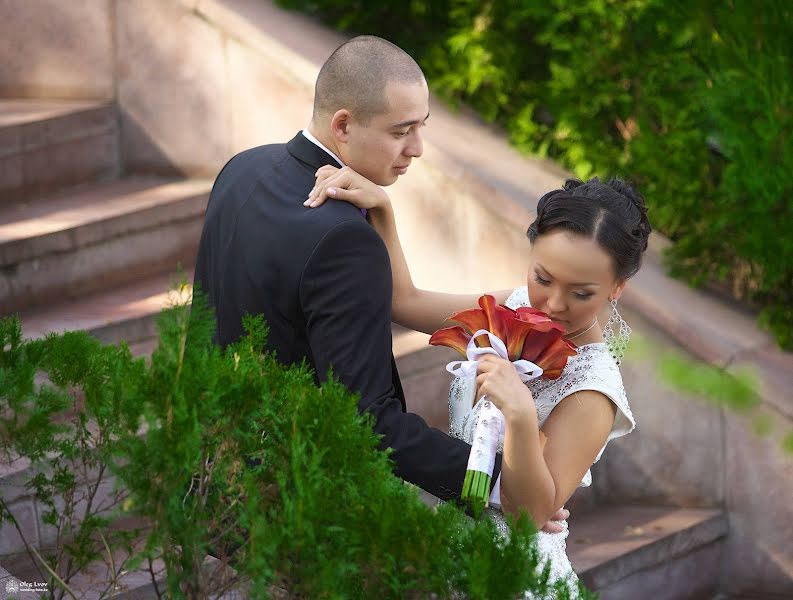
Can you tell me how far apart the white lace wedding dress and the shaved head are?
31.0 inches

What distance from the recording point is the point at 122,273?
219 inches

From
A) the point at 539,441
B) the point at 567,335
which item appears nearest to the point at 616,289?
the point at 567,335

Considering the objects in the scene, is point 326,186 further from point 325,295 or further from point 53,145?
point 53,145

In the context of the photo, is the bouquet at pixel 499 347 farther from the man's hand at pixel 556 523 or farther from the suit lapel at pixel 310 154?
the suit lapel at pixel 310 154

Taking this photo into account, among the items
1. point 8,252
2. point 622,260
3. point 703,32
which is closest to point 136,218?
point 8,252

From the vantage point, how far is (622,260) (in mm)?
2910

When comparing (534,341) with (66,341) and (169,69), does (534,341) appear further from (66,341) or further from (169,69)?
(169,69)

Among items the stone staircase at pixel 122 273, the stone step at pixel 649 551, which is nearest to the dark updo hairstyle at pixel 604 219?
the stone staircase at pixel 122 273

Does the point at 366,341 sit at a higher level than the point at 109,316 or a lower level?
higher

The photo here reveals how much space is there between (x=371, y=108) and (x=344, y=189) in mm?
255

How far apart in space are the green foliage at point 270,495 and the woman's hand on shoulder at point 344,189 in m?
0.75

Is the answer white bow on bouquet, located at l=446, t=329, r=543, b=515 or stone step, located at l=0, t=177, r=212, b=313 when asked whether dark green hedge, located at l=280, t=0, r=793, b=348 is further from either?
white bow on bouquet, located at l=446, t=329, r=543, b=515

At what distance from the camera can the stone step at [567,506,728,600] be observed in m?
5.00

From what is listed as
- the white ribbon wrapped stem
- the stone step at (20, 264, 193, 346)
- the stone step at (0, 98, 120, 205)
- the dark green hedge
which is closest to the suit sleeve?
the white ribbon wrapped stem
